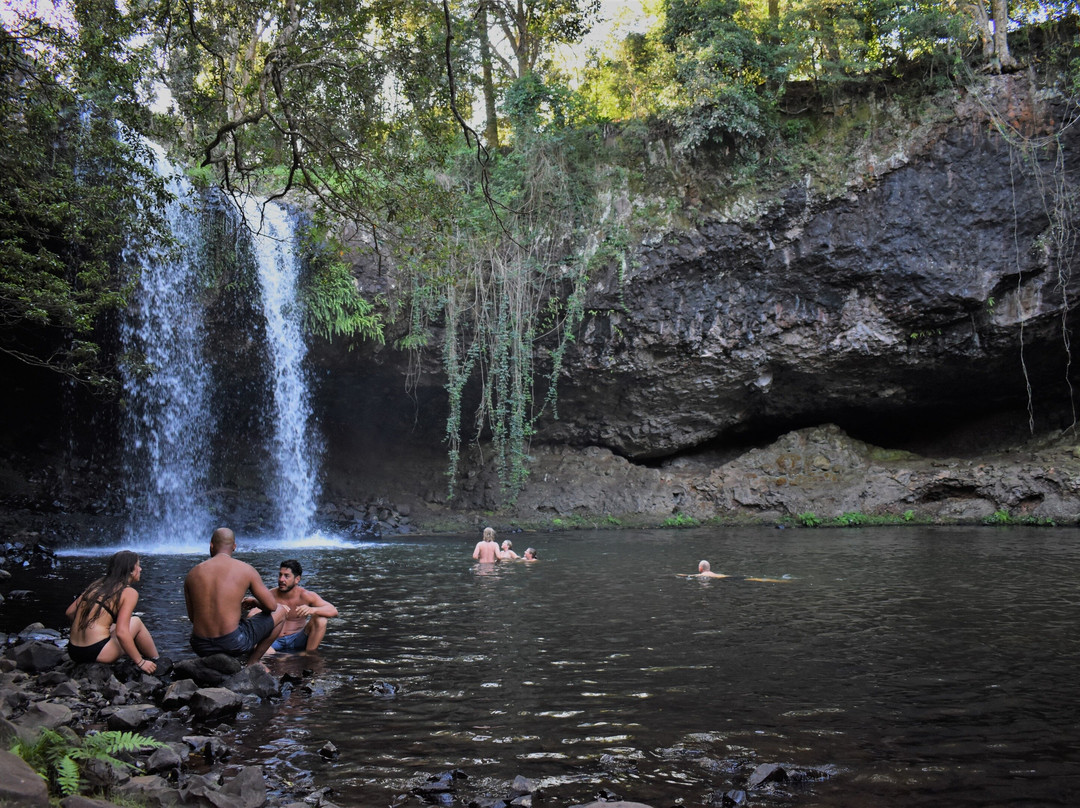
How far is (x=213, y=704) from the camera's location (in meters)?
4.66

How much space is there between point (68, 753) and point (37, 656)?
3.46 meters

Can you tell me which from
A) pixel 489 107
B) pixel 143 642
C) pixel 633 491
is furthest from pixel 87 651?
pixel 489 107

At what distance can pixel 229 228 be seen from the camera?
59.6 feet

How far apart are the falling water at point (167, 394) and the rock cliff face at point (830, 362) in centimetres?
364

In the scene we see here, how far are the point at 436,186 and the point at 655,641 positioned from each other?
559 cm

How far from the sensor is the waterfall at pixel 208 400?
17.3 meters

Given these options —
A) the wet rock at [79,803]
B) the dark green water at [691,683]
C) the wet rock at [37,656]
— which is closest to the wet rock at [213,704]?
the dark green water at [691,683]

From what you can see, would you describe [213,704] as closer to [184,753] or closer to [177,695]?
[177,695]

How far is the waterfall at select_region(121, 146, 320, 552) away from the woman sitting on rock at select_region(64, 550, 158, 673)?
11117mm

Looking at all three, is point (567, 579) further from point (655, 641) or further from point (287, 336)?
point (287, 336)

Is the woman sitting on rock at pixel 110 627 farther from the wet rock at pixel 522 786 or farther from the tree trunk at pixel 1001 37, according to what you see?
the tree trunk at pixel 1001 37

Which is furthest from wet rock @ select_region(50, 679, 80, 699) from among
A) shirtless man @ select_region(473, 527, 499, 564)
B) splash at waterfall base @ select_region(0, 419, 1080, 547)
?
splash at waterfall base @ select_region(0, 419, 1080, 547)

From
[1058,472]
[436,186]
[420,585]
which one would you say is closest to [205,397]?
[420,585]

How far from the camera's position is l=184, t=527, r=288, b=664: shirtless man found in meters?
5.92
